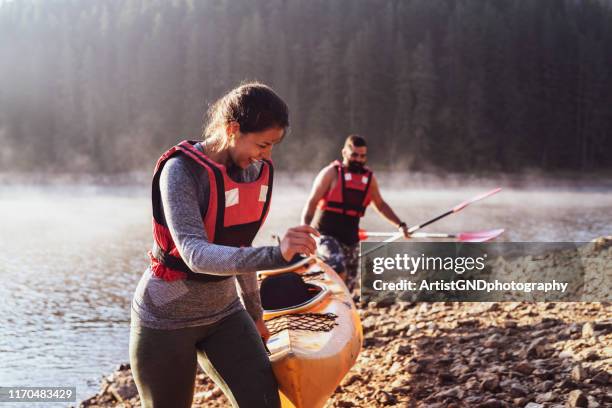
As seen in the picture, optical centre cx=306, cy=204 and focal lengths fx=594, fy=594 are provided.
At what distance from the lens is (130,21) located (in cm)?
3872

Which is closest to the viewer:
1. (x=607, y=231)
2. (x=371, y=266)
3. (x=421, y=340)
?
(x=421, y=340)

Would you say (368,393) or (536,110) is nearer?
(368,393)

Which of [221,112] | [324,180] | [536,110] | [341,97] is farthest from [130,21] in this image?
[221,112]

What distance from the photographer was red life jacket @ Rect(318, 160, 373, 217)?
17.3 feet

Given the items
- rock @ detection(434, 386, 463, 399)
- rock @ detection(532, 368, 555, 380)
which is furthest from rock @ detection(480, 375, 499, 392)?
rock @ detection(532, 368, 555, 380)

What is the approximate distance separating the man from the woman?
125 inches

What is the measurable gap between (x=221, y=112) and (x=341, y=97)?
106 feet

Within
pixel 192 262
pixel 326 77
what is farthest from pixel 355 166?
pixel 326 77

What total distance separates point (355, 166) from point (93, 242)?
428 inches

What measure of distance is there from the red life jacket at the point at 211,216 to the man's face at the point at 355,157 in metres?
3.35

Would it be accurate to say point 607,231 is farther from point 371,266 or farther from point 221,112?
point 221,112

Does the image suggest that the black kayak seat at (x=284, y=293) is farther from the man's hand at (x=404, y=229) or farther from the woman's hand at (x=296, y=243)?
the man's hand at (x=404, y=229)

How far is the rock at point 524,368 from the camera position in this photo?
343 cm

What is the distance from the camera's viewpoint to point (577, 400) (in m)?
2.83
